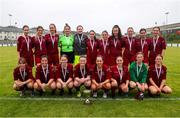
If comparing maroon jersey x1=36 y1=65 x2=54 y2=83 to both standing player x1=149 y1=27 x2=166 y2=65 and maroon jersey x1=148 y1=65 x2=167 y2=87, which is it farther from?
standing player x1=149 y1=27 x2=166 y2=65

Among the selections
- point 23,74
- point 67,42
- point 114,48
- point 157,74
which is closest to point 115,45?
point 114,48

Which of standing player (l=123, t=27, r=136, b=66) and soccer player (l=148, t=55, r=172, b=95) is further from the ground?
standing player (l=123, t=27, r=136, b=66)

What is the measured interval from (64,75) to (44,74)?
0.51m

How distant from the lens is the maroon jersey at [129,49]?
8.36m

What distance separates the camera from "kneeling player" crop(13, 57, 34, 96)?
724 centimetres

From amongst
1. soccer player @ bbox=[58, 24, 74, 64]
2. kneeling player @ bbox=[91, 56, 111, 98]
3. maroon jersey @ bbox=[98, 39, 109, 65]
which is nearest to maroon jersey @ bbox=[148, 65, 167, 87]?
kneeling player @ bbox=[91, 56, 111, 98]

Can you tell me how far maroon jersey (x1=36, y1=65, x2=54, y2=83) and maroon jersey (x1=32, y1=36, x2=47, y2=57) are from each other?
976 millimetres

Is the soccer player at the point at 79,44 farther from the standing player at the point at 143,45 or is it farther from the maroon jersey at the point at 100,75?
the standing player at the point at 143,45

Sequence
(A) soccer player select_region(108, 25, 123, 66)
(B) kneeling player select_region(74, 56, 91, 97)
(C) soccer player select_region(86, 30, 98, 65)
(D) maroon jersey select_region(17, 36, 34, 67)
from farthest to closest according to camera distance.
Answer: (C) soccer player select_region(86, 30, 98, 65)
(D) maroon jersey select_region(17, 36, 34, 67)
(A) soccer player select_region(108, 25, 123, 66)
(B) kneeling player select_region(74, 56, 91, 97)

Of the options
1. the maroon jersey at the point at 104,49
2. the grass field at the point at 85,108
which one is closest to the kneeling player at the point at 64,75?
the grass field at the point at 85,108

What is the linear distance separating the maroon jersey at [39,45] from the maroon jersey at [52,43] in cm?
13

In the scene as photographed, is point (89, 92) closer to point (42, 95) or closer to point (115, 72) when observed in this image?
point (115, 72)

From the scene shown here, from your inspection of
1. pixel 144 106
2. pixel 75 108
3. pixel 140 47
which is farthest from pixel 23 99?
pixel 140 47

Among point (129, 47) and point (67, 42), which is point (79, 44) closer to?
Answer: point (67, 42)
